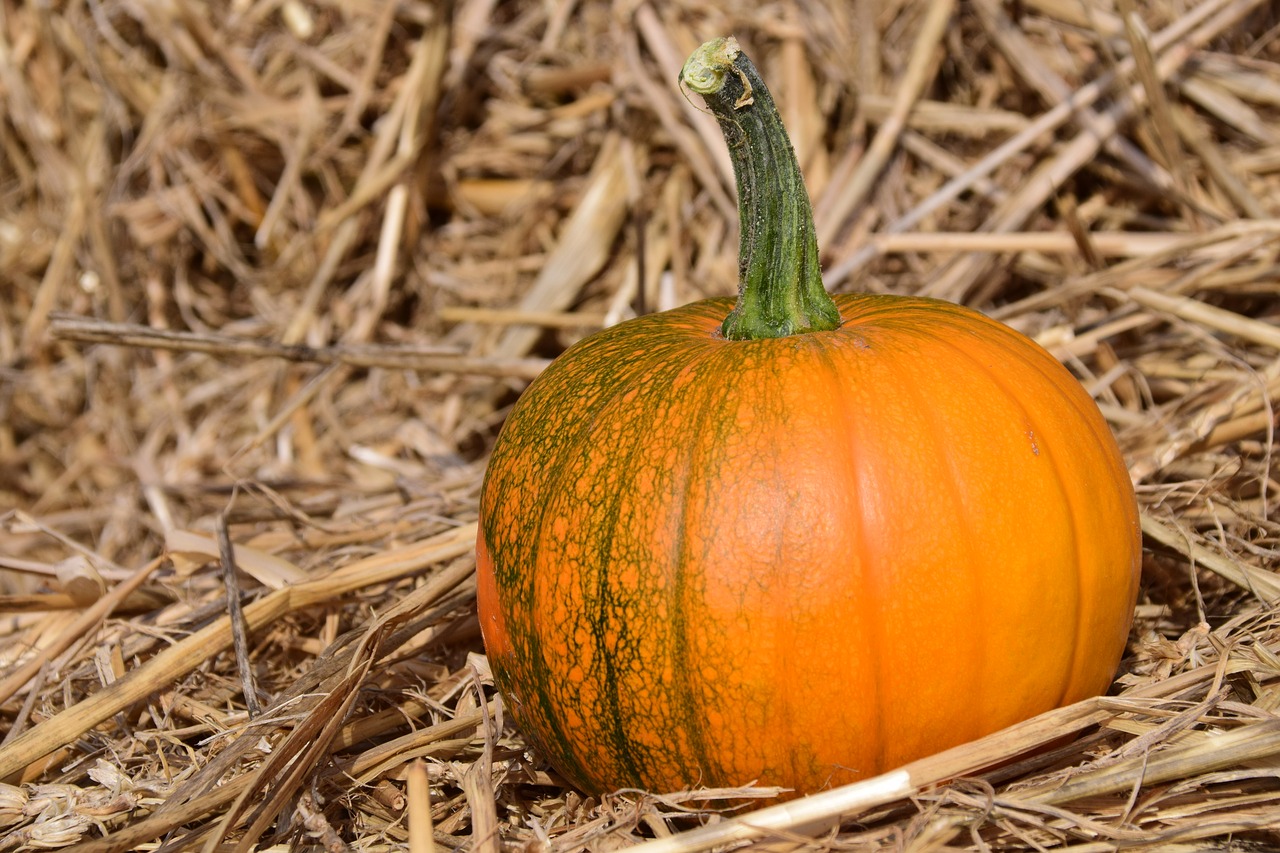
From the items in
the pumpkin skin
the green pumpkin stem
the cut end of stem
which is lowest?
the pumpkin skin

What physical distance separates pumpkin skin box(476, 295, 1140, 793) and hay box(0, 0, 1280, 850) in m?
0.08

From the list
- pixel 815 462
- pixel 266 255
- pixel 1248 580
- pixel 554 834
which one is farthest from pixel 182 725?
pixel 266 255

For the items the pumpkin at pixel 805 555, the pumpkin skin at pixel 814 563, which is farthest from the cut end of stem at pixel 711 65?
the pumpkin skin at pixel 814 563

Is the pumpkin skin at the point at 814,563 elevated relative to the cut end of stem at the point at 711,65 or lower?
lower

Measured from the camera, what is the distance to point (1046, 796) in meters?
1.67

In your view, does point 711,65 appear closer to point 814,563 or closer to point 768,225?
point 768,225

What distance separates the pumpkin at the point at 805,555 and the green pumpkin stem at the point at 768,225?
17 mm

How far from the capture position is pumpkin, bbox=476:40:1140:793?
5.27 feet

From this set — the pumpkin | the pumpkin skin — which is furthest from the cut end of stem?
the pumpkin skin

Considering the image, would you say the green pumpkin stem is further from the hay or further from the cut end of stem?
the hay

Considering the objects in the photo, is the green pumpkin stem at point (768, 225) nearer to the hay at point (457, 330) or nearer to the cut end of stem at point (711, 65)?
the cut end of stem at point (711, 65)

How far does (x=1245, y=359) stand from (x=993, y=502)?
162 centimetres

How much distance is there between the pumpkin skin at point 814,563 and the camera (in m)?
1.61

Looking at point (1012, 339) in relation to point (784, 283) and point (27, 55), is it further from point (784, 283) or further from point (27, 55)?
point (27, 55)
